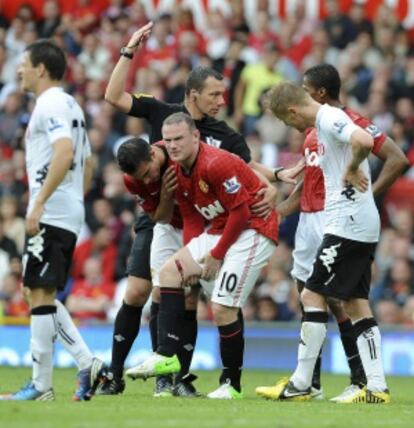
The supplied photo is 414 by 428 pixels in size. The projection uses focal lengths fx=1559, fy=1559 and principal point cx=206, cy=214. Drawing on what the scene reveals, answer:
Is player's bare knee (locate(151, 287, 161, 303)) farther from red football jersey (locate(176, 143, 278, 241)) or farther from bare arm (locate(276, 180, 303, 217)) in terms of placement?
bare arm (locate(276, 180, 303, 217))

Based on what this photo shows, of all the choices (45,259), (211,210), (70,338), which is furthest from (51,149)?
(211,210)

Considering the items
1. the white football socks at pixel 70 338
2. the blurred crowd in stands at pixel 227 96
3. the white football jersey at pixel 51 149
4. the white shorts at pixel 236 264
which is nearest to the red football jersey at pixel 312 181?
the white shorts at pixel 236 264

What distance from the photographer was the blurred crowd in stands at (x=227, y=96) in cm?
1861

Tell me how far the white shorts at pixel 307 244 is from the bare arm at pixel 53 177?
2699 millimetres

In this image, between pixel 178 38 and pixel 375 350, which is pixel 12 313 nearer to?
pixel 178 38

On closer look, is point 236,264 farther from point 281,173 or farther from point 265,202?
point 281,173

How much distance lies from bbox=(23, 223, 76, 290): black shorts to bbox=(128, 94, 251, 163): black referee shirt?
2085 mm

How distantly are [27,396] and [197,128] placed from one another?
2744 millimetres

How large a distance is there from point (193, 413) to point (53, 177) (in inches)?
69.7

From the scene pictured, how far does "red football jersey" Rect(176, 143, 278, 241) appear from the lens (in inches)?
444

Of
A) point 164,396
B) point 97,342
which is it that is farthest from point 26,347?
point 164,396

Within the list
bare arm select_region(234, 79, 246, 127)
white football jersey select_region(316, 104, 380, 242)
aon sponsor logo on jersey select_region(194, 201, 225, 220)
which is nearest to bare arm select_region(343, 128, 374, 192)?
white football jersey select_region(316, 104, 380, 242)

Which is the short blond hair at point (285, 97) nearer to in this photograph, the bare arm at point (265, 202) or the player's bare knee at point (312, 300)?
the bare arm at point (265, 202)

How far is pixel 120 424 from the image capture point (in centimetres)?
896
